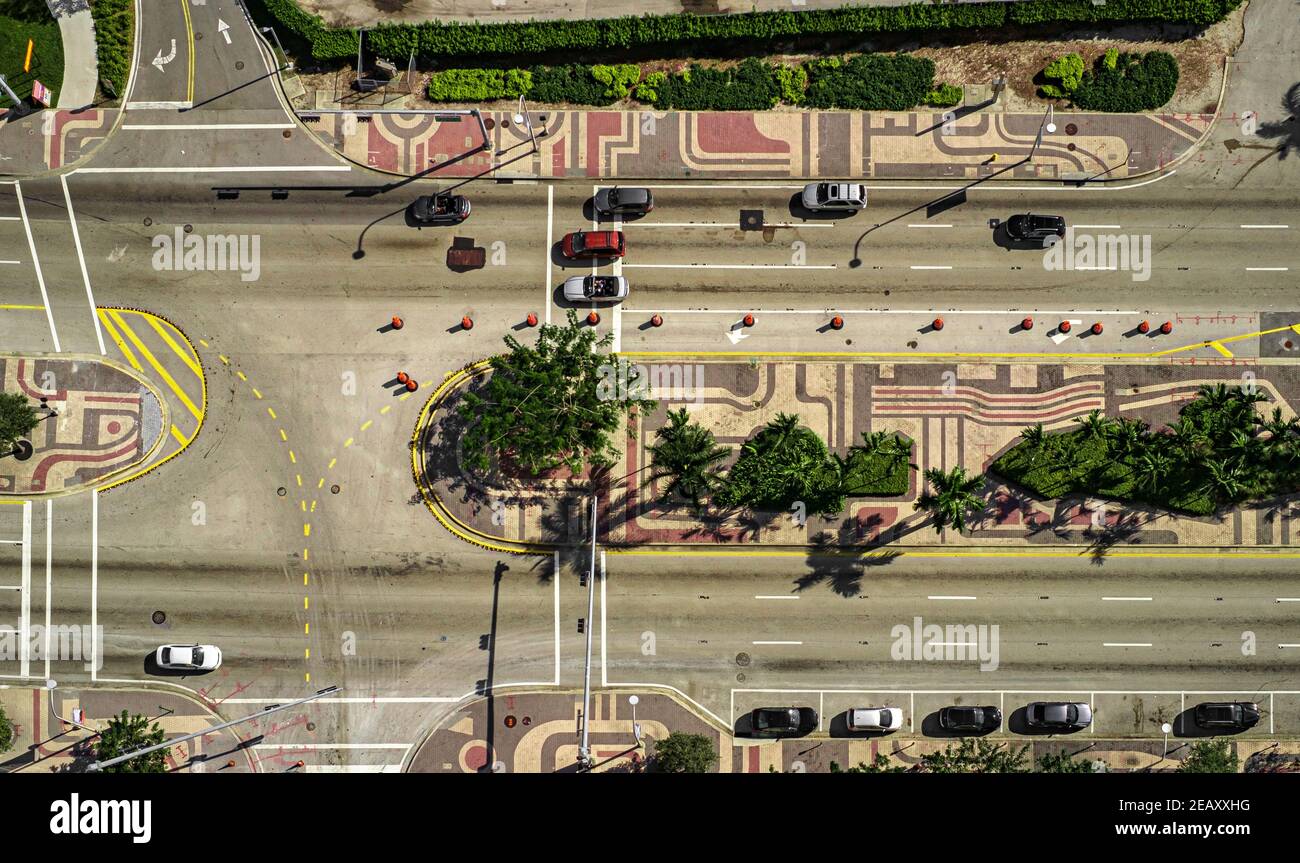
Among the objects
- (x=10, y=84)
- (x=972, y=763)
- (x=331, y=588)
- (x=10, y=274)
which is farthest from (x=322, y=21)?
(x=972, y=763)

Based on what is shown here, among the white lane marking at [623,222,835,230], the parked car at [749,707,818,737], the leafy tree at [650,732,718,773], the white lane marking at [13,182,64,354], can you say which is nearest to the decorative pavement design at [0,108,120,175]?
the white lane marking at [13,182,64,354]

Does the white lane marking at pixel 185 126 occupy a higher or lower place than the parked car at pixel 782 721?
higher

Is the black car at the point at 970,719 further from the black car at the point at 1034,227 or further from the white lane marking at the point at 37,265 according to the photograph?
the white lane marking at the point at 37,265

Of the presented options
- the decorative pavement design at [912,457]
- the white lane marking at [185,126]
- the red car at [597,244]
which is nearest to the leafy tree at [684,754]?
the decorative pavement design at [912,457]

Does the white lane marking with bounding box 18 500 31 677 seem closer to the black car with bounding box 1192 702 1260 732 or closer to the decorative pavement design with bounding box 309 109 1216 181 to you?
the decorative pavement design with bounding box 309 109 1216 181

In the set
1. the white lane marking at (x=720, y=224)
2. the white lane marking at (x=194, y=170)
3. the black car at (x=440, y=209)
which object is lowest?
the white lane marking at (x=720, y=224)

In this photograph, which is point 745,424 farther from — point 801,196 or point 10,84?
point 10,84
